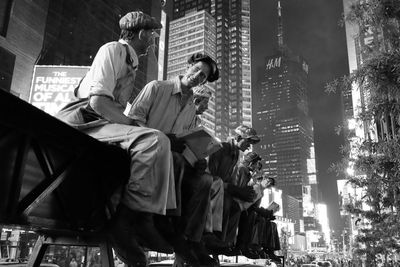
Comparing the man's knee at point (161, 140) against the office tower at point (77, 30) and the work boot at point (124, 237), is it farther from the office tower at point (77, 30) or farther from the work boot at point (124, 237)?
the office tower at point (77, 30)

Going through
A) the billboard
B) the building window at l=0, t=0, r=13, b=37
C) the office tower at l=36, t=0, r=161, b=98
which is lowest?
the billboard

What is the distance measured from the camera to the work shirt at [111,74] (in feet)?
8.74

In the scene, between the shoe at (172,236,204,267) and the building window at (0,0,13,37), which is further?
the building window at (0,0,13,37)

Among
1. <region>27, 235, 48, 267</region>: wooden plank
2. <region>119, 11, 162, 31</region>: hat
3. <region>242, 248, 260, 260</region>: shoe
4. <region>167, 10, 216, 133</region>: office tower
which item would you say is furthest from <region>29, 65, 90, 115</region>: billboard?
<region>167, 10, 216, 133</region>: office tower

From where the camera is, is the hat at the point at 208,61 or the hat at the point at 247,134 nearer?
the hat at the point at 208,61

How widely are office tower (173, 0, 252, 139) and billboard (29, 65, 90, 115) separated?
113733 mm

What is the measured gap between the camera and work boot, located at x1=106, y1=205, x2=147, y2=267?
8.06 feet

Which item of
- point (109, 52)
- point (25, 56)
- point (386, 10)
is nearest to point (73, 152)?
point (109, 52)

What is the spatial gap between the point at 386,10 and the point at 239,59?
15402 centimetres

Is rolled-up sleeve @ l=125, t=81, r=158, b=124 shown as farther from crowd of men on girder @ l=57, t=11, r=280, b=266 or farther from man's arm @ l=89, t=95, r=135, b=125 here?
man's arm @ l=89, t=95, r=135, b=125

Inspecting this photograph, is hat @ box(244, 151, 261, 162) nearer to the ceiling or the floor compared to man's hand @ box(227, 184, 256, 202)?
nearer to the ceiling

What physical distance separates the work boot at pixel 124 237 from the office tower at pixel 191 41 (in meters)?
131

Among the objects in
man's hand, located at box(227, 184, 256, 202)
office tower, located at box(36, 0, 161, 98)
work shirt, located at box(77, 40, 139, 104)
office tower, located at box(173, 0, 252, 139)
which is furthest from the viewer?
office tower, located at box(173, 0, 252, 139)

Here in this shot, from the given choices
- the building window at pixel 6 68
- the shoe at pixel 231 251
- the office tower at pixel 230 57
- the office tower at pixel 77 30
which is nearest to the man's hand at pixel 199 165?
the shoe at pixel 231 251
